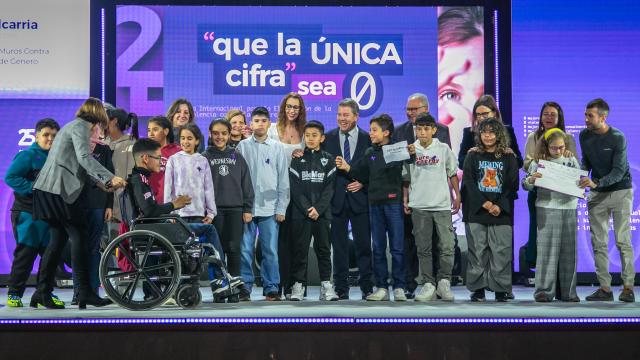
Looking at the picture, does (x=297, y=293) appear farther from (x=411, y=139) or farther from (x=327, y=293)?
(x=411, y=139)

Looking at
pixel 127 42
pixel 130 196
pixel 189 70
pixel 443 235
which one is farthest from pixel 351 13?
pixel 130 196

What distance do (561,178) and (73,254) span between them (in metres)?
3.54

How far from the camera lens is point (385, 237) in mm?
6363

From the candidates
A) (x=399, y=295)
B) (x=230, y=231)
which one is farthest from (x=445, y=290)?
(x=230, y=231)

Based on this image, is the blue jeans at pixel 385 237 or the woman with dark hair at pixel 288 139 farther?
the woman with dark hair at pixel 288 139

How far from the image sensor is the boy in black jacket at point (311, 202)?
6.36 metres

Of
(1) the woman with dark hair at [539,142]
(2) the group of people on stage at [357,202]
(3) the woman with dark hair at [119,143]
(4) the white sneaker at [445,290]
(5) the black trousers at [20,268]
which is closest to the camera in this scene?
(5) the black trousers at [20,268]

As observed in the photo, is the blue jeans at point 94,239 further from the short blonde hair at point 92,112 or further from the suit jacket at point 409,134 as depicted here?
the suit jacket at point 409,134

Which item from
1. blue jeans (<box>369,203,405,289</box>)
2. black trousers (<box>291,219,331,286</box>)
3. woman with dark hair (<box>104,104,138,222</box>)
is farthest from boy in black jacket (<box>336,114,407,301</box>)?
woman with dark hair (<box>104,104,138,222</box>)

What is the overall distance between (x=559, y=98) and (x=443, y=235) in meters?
2.67

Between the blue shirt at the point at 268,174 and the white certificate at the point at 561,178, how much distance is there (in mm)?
1921

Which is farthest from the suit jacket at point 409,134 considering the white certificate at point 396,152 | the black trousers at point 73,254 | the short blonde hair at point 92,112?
the black trousers at point 73,254

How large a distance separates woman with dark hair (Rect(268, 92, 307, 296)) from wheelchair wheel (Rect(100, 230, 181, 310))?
1107 millimetres
